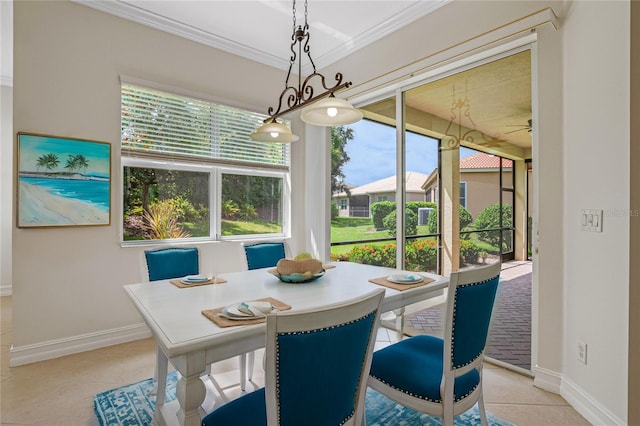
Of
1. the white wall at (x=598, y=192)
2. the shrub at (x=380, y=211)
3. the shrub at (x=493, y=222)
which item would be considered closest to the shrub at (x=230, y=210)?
the shrub at (x=380, y=211)

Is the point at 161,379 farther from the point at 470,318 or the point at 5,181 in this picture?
the point at 5,181

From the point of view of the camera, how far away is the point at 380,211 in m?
3.54

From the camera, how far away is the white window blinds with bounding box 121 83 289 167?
3.05 metres

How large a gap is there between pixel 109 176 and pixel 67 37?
116 cm

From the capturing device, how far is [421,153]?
3129 millimetres

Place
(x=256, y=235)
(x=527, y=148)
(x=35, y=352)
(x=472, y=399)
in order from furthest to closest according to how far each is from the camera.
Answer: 1. (x=256, y=235)
2. (x=35, y=352)
3. (x=527, y=148)
4. (x=472, y=399)

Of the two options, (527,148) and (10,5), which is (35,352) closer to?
(10,5)

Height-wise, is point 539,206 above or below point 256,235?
above

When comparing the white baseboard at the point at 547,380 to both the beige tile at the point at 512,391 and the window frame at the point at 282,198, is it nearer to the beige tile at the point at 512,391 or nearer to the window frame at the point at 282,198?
the beige tile at the point at 512,391

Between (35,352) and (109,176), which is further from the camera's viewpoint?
(109,176)

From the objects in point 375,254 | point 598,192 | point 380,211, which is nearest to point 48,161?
point 380,211

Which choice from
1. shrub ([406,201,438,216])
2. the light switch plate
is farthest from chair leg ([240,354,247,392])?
the light switch plate

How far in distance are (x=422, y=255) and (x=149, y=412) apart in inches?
97.9

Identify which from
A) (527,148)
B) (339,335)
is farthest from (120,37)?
(527,148)
